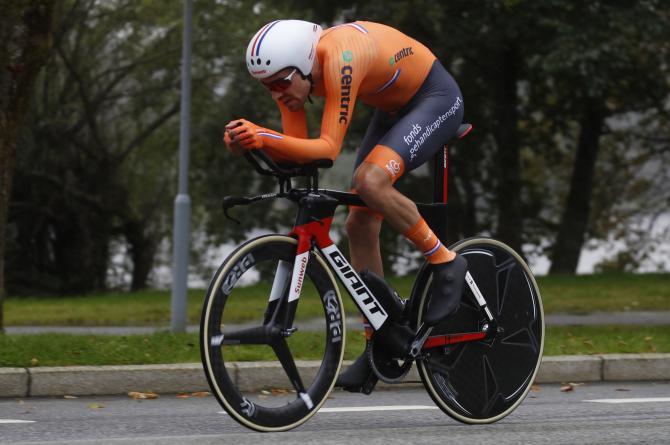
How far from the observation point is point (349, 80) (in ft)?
15.6

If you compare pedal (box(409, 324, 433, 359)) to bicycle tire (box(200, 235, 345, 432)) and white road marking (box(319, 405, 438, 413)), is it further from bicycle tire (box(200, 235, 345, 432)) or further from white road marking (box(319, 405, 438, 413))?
white road marking (box(319, 405, 438, 413))

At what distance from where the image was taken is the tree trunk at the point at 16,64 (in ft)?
28.3

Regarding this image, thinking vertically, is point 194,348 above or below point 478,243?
below

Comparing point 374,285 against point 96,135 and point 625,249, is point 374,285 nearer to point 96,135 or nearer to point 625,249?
point 96,135

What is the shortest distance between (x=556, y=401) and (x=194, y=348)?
2.50m

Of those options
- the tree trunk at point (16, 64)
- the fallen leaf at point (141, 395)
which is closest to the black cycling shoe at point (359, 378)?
the fallen leaf at point (141, 395)

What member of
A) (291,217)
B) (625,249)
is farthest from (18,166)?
(625,249)

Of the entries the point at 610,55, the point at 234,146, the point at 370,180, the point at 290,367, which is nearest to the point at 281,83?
the point at 234,146

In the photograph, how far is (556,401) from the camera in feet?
21.8

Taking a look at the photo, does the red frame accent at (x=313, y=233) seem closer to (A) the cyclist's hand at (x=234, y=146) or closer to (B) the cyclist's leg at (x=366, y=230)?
(B) the cyclist's leg at (x=366, y=230)

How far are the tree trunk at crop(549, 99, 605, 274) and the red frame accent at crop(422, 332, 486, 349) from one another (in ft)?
57.4

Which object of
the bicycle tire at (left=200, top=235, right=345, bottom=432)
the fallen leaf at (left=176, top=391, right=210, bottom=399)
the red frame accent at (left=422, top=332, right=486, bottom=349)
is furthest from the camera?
the fallen leaf at (left=176, top=391, right=210, bottom=399)

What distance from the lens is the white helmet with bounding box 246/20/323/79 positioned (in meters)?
4.68

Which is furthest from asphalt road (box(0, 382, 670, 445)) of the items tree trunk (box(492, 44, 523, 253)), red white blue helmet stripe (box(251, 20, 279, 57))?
tree trunk (box(492, 44, 523, 253))
